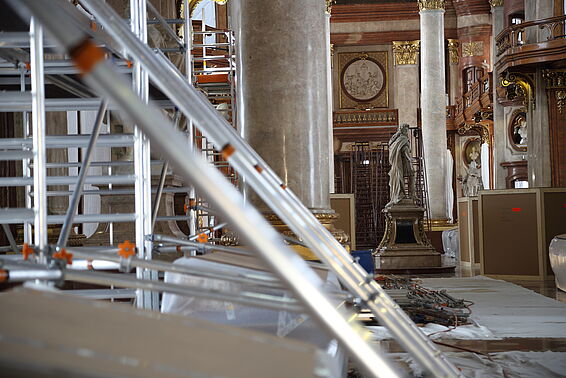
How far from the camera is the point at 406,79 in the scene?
30984mm

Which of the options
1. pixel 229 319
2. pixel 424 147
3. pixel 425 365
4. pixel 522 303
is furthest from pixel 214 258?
pixel 424 147

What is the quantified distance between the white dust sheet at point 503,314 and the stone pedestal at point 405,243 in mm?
3518

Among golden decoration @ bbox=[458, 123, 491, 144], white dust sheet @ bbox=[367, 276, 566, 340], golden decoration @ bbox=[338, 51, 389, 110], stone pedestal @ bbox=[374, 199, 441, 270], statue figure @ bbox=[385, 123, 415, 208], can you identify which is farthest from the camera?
golden decoration @ bbox=[338, 51, 389, 110]

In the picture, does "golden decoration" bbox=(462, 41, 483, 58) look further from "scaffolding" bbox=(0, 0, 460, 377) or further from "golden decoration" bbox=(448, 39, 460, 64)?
"scaffolding" bbox=(0, 0, 460, 377)

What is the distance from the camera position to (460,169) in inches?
1282

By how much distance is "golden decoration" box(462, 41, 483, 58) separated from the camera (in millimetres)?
31188

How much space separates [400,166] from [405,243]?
1716 millimetres

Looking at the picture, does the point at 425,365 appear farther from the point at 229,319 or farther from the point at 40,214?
the point at 40,214

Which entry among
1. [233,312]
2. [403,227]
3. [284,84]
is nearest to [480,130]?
[403,227]

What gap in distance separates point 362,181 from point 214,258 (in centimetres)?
2629

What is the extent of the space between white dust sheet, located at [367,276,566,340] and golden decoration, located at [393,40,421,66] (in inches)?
751

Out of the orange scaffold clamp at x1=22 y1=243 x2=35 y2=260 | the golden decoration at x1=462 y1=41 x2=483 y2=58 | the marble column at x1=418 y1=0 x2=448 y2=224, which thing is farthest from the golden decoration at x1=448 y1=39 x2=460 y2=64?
the orange scaffold clamp at x1=22 y1=243 x2=35 y2=260

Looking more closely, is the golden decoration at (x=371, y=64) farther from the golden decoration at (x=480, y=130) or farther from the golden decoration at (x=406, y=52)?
the golden decoration at (x=480, y=130)

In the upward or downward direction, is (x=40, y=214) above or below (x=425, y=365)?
above
